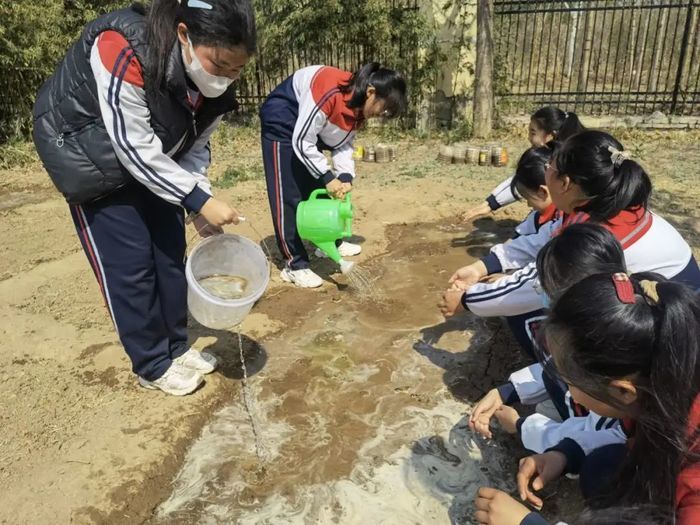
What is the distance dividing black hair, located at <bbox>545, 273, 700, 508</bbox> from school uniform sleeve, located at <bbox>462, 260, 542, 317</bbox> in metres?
0.96

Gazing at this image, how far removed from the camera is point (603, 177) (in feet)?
7.08

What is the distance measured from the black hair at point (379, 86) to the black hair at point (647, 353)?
7.47 ft

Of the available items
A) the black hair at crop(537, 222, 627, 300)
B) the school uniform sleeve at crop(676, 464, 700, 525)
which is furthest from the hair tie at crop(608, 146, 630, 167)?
the school uniform sleeve at crop(676, 464, 700, 525)

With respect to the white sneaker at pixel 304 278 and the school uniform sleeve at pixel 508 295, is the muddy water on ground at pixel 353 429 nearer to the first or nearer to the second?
the white sneaker at pixel 304 278

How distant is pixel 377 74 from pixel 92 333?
7.15 ft

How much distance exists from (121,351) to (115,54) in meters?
1.68

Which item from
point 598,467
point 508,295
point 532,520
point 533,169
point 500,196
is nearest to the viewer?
point 532,520

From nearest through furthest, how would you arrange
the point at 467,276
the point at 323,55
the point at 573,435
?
the point at 573,435 < the point at 467,276 < the point at 323,55

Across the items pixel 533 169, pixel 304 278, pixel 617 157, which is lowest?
pixel 304 278

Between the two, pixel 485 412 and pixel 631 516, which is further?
pixel 485 412

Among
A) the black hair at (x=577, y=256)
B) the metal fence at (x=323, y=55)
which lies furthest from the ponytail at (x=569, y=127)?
the metal fence at (x=323, y=55)

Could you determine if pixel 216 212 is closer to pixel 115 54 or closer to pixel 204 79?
pixel 204 79

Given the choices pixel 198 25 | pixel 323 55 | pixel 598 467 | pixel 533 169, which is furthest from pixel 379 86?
pixel 323 55

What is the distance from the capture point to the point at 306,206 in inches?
140
